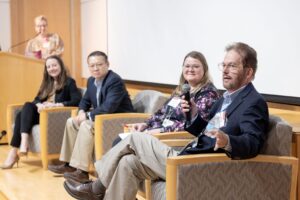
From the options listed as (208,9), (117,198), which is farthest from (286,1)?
(117,198)

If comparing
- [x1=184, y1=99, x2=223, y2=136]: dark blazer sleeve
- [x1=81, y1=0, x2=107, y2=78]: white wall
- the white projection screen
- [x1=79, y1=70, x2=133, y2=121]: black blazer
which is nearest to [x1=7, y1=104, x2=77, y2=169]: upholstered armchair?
[x1=79, y1=70, x2=133, y2=121]: black blazer

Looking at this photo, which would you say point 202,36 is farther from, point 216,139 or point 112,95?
point 216,139

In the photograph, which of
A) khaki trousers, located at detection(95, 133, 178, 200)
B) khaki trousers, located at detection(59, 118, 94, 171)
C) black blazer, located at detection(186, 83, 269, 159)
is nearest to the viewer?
black blazer, located at detection(186, 83, 269, 159)

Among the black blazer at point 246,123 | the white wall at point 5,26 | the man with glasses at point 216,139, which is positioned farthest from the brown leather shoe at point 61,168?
the white wall at point 5,26

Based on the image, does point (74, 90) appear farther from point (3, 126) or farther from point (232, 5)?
point (232, 5)

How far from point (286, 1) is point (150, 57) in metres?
2.42

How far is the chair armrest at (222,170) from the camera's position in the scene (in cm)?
269

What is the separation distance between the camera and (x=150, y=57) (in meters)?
6.02

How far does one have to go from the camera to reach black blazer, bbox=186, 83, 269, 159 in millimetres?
2615

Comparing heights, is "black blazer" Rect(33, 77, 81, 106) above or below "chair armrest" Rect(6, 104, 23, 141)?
above

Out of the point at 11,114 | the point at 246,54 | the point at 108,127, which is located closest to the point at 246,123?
the point at 246,54

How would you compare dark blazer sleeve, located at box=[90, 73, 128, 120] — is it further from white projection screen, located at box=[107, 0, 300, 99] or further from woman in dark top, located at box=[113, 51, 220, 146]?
white projection screen, located at box=[107, 0, 300, 99]

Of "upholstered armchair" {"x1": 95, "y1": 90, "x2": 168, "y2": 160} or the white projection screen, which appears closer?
the white projection screen

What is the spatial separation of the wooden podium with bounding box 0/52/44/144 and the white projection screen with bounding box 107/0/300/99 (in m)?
1.15
